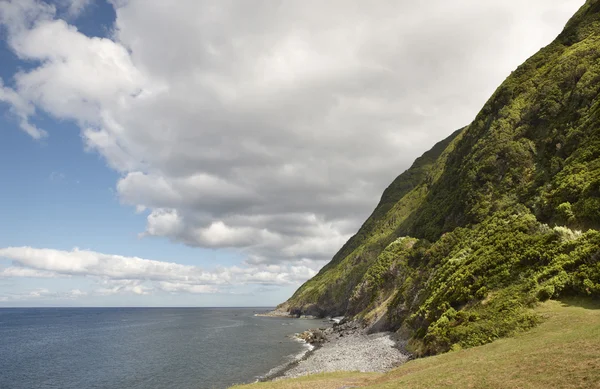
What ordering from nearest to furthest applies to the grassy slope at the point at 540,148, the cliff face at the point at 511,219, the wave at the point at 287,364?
the cliff face at the point at 511,219 → the grassy slope at the point at 540,148 → the wave at the point at 287,364

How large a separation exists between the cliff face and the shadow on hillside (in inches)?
33.2

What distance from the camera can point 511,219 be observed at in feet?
203

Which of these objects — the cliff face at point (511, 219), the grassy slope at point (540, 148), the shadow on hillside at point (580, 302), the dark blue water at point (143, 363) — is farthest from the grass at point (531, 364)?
the dark blue water at point (143, 363)

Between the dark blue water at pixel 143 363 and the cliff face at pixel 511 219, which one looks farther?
the dark blue water at pixel 143 363

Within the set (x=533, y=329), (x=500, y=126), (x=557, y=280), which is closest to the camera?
(x=533, y=329)

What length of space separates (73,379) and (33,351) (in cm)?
5142

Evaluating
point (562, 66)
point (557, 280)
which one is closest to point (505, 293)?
point (557, 280)

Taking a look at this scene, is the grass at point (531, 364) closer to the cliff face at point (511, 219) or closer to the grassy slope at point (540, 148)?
the cliff face at point (511, 219)

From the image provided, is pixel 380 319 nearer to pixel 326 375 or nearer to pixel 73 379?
pixel 326 375

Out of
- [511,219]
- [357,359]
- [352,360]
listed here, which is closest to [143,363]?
[352,360]

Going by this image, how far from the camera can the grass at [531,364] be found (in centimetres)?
2134

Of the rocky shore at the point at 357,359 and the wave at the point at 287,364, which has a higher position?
the rocky shore at the point at 357,359

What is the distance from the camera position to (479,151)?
3570 inches

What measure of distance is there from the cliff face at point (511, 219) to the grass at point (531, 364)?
346 cm
